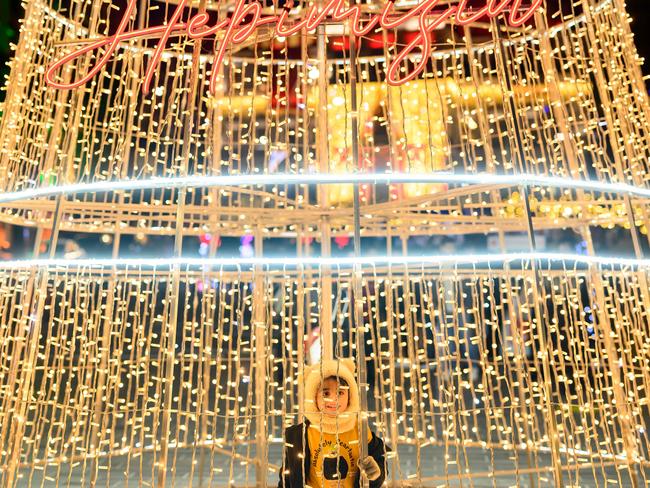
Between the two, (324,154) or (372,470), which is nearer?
(372,470)

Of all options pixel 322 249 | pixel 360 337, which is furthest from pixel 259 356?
pixel 360 337

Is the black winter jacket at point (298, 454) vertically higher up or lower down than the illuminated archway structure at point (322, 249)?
lower down

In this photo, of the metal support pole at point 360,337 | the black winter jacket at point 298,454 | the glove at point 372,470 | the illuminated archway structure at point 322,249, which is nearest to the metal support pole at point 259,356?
the illuminated archway structure at point 322,249

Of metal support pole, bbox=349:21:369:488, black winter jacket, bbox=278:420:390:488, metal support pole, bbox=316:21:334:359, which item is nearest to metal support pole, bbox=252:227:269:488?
metal support pole, bbox=316:21:334:359

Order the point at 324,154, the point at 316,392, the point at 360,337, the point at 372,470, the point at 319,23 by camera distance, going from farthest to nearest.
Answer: the point at 324,154 < the point at 319,23 < the point at 316,392 < the point at 372,470 < the point at 360,337

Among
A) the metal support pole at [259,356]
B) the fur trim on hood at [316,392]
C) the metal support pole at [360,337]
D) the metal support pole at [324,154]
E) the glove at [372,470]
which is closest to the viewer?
the metal support pole at [360,337]

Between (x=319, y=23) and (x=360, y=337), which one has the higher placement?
(x=319, y=23)

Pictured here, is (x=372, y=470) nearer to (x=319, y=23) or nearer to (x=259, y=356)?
(x=259, y=356)

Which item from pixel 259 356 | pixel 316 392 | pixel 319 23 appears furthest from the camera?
pixel 259 356

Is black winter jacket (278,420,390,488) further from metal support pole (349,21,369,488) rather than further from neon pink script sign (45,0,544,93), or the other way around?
neon pink script sign (45,0,544,93)

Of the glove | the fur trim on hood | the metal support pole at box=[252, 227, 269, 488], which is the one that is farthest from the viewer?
the metal support pole at box=[252, 227, 269, 488]

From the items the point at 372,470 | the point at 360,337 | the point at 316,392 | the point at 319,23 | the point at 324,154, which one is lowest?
the point at 372,470

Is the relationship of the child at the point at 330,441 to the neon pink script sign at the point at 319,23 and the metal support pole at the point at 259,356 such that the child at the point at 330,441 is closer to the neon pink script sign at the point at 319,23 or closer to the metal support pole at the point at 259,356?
the metal support pole at the point at 259,356

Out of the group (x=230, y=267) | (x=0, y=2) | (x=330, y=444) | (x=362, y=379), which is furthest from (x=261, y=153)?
(x=362, y=379)
